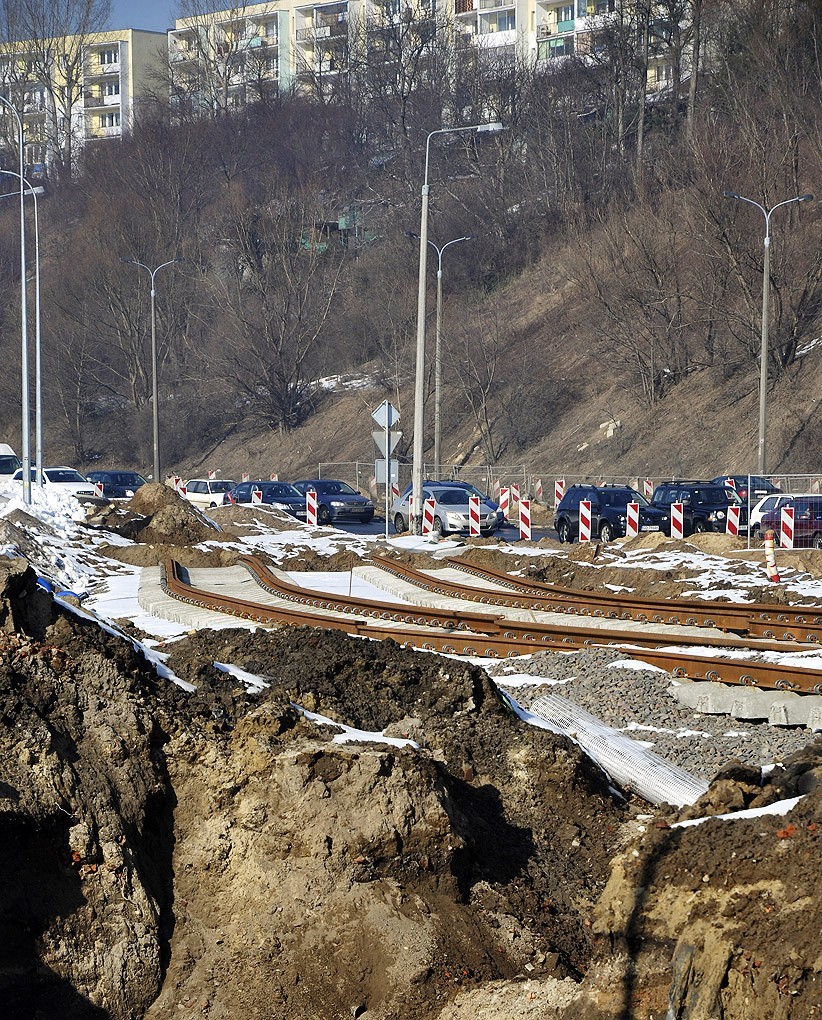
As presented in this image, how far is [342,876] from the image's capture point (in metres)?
7.19

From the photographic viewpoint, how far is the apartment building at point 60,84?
318 ft

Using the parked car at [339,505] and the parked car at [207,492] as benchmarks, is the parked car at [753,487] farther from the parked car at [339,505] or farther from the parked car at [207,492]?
the parked car at [207,492]

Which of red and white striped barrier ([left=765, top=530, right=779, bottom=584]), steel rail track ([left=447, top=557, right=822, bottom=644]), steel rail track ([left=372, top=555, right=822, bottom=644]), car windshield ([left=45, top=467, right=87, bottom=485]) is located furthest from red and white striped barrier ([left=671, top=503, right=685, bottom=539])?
car windshield ([left=45, top=467, right=87, bottom=485])

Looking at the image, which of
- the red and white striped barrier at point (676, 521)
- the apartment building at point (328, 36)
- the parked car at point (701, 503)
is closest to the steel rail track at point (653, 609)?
the red and white striped barrier at point (676, 521)

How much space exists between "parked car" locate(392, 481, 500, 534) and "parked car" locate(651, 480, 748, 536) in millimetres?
4764

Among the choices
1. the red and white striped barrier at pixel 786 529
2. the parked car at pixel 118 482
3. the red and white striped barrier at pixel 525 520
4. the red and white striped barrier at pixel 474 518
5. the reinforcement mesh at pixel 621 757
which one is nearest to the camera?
the reinforcement mesh at pixel 621 757

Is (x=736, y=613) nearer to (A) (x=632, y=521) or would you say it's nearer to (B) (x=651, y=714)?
(B) (x=651, y=714)

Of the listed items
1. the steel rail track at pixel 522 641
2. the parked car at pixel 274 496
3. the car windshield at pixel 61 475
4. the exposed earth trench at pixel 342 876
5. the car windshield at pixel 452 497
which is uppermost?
the exposed earth trench at pixel 342 876

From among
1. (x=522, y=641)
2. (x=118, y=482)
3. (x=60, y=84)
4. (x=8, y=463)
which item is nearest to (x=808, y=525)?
(x=522, y=641)

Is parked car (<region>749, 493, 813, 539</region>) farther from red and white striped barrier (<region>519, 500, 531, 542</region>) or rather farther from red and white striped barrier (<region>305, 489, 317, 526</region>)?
red and white striped barrier (<region>305, 489, 317, 526</region>)

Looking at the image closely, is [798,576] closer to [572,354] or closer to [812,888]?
[812,888]

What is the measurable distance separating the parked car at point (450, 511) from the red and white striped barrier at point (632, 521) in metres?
5.93

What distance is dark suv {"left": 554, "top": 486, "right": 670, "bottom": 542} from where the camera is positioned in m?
33.1

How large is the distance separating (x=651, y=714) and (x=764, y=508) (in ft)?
69.2
